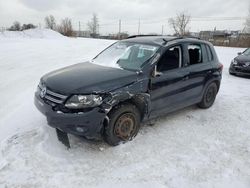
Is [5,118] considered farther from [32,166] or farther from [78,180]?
[78,180]

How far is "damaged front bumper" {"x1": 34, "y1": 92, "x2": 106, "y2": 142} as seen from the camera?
3119mm

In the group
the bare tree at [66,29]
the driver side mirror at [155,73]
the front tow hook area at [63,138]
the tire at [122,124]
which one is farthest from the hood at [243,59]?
the bare tree at [66,29]

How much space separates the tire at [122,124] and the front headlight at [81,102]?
0.34m

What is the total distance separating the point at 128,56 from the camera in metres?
4.25

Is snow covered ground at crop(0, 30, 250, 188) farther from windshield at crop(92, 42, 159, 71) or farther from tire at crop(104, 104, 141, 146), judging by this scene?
windshield at crop(92, 42, 159, 71)

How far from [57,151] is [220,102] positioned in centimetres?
420

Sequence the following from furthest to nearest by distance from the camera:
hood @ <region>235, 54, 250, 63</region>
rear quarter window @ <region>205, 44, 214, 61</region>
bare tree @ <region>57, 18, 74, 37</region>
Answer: bare tree @ <region>57, 18, 74, 37</region>
hood @ <region>235, 54, 250, 63</region>
rear quarter window @ <region>205, 44, 214, 61</region>

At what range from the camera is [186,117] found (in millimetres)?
4859

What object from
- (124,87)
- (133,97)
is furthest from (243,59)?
(124,87)

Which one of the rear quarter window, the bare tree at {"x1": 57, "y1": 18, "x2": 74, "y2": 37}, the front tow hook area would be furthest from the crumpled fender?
the bare tree at {"x1": 57, "y1": 18, "x2": 74, "y2": 37}

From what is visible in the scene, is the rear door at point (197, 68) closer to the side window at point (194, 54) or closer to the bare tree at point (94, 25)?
the side window at point (194, 54)

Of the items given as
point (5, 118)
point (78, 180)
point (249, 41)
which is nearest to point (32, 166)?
point (78, 180)

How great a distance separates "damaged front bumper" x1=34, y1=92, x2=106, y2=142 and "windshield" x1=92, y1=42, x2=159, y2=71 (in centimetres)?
108

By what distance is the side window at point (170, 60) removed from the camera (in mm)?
3977
